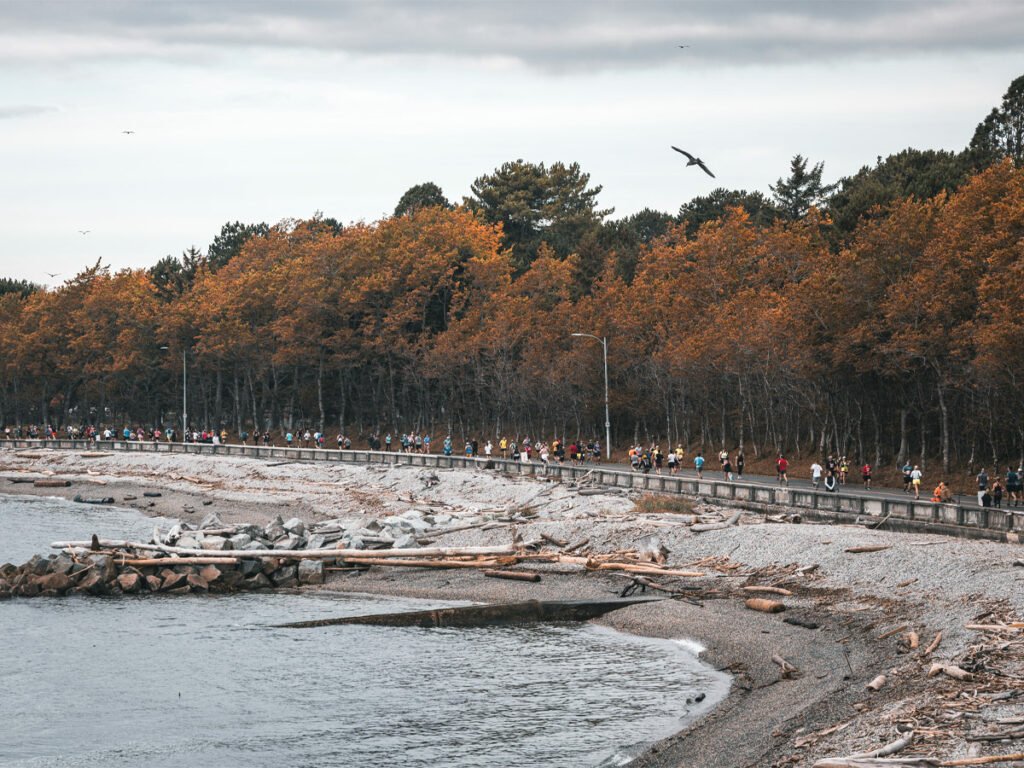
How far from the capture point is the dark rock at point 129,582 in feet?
127

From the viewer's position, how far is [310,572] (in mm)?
40188

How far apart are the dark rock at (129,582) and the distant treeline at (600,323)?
128ft

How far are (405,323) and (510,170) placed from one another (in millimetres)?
39367

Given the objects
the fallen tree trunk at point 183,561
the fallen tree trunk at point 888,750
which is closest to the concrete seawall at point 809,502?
the fallen tree trunk at point 888,750

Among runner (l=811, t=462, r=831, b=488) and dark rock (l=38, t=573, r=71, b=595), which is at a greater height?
runner (l=811, t=462, r=831, b=488)

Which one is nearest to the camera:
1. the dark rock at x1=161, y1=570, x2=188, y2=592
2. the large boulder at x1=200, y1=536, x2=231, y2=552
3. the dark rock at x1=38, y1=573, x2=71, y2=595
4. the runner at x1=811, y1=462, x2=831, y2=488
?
the dark rock at x1=38, y1=573, x2=71, y2=595

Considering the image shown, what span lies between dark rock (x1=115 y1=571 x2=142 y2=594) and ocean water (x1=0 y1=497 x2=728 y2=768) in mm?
2988

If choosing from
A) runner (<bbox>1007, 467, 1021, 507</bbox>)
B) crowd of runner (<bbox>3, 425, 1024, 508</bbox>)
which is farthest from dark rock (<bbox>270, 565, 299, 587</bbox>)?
runner (<bbox>1007, 467, 1021, 507</bbox>)

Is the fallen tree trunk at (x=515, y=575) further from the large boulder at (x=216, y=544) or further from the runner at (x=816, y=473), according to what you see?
the runner at (x=816, y=473)

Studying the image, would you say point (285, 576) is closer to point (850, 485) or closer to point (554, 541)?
point (554, 541)

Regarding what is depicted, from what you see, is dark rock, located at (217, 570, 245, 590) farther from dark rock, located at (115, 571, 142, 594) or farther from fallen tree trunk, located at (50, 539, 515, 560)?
dark rock, located at (115, 571, 142, 594)

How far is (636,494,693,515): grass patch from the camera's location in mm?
45562

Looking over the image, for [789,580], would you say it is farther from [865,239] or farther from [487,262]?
[487,262]

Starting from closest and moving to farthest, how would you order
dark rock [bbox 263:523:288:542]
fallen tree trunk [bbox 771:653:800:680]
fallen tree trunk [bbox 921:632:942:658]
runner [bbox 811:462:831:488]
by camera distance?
fallen tree trunk [bbox 921:632:942:658], fallen tree trunk [bbox 771:653:800:680], dark rock [bbox 263:523:288:542], runner [bbox 811:462:831:488]
